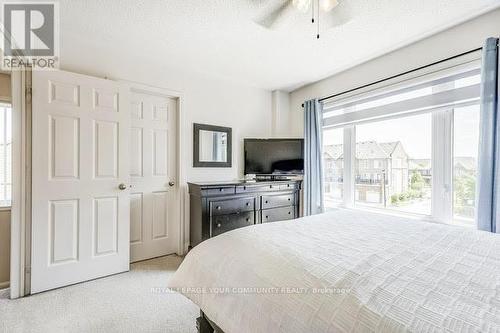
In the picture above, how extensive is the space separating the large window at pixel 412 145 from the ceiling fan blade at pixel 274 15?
158cm

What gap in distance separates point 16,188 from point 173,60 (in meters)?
2.04

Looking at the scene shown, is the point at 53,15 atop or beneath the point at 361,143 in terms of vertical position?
atop

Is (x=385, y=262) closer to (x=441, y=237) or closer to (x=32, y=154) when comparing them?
(x=441, y=237)

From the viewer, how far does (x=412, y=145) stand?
104 inches

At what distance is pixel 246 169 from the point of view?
3.61 meters

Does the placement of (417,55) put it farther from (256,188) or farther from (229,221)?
(229,221)

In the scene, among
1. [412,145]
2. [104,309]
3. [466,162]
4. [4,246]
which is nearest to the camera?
[104,309]

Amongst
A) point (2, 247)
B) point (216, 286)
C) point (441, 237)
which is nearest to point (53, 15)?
point (2, 247)

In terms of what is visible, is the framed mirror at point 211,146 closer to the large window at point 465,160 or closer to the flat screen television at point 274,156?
the flat screen television at point 274,156

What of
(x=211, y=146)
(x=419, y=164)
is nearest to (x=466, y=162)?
(x=419, y=164)

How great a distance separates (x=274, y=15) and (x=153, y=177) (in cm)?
223

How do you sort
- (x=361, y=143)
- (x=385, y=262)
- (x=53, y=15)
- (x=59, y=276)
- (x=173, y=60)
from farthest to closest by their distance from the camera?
(x=361, y=143), (x=173, y=60), (x=59, y=276), (x=53, y=15), (x=385, y=262)

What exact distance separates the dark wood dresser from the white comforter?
1339 millimetres

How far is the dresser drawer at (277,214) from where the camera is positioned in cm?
323
